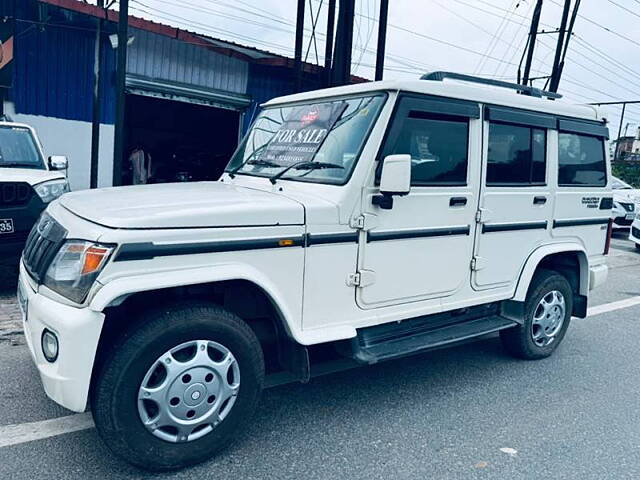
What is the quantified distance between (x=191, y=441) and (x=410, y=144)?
7.57ft

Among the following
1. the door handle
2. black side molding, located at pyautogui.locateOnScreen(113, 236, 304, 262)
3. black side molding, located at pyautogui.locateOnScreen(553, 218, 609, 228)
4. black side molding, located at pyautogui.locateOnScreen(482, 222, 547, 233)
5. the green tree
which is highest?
the green tree

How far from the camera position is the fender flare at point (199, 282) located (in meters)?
2.71

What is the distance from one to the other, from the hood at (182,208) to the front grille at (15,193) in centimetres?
280

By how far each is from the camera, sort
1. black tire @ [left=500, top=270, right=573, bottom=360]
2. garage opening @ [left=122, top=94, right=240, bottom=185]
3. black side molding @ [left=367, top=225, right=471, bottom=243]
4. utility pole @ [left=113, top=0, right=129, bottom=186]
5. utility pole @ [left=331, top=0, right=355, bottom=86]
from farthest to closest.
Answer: garage opening @ [left=122, top=94, right=240, bottom=185] < utility pole @ [left=331, top=0, right=355, bottom=86] < utility pole @ [left=113, top=0, right=129, bottom=186] < black tire @ [left=500, top=270, right=573, bottom=360] < black side molding @ [left=367, top=225, right=471, bottom=243]

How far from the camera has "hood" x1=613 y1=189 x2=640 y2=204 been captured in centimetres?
1523

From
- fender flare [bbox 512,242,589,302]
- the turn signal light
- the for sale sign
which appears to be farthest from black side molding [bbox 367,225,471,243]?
the turn signal light

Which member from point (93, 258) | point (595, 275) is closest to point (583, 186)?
point (595, 275)

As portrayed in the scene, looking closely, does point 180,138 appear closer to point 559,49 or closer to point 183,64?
point 183,64

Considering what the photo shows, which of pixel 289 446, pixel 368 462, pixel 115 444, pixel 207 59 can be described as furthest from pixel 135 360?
pixel 207 59

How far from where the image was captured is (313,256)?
3.41 meters

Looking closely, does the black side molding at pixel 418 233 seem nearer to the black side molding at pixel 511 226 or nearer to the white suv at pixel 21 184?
the black side molding at pixel 511 226

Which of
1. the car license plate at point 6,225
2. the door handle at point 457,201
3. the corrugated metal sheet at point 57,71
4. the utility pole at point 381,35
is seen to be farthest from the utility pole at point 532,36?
the car license plate at point 6,225

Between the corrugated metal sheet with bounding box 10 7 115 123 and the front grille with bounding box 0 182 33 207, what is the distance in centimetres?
644

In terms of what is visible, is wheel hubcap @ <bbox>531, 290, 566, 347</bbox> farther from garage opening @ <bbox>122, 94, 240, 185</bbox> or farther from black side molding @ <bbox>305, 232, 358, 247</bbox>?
garage opening @ <bbox>122, 94, 240, 185</bbox>
